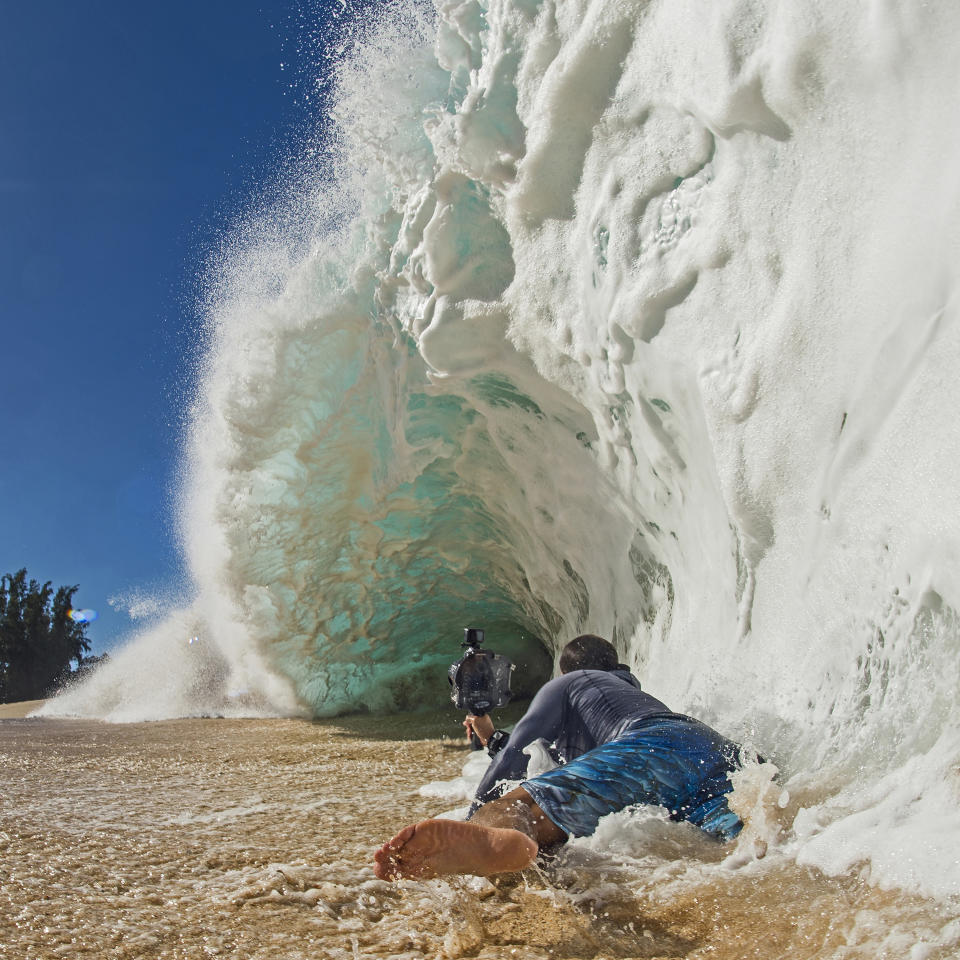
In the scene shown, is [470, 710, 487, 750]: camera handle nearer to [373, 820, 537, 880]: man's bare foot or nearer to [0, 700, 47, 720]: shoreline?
[373, 820, 537, 880]: man's bare foot

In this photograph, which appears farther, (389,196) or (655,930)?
(389,196)

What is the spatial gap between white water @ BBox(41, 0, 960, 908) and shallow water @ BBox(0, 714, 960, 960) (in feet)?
0.57

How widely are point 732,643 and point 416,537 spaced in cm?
377

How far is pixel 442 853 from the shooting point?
4.27 feet

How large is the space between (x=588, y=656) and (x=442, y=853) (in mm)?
1124

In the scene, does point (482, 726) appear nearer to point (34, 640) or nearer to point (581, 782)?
point (581, 782)

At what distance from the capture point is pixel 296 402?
17.1 ft

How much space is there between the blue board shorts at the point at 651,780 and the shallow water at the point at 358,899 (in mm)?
84

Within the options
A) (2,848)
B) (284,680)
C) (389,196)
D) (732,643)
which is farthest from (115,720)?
(732,643)

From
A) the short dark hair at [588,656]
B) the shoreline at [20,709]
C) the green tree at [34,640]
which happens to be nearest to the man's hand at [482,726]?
the short dark hair at [588,656]

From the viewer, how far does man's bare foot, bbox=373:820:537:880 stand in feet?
4.27

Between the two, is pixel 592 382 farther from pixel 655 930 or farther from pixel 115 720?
pixel 115 720

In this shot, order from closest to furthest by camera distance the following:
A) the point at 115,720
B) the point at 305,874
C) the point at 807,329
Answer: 1. the point at 305,874
2. the point at 807,329
3. the point at 115,720

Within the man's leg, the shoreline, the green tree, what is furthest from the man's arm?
the green tree
